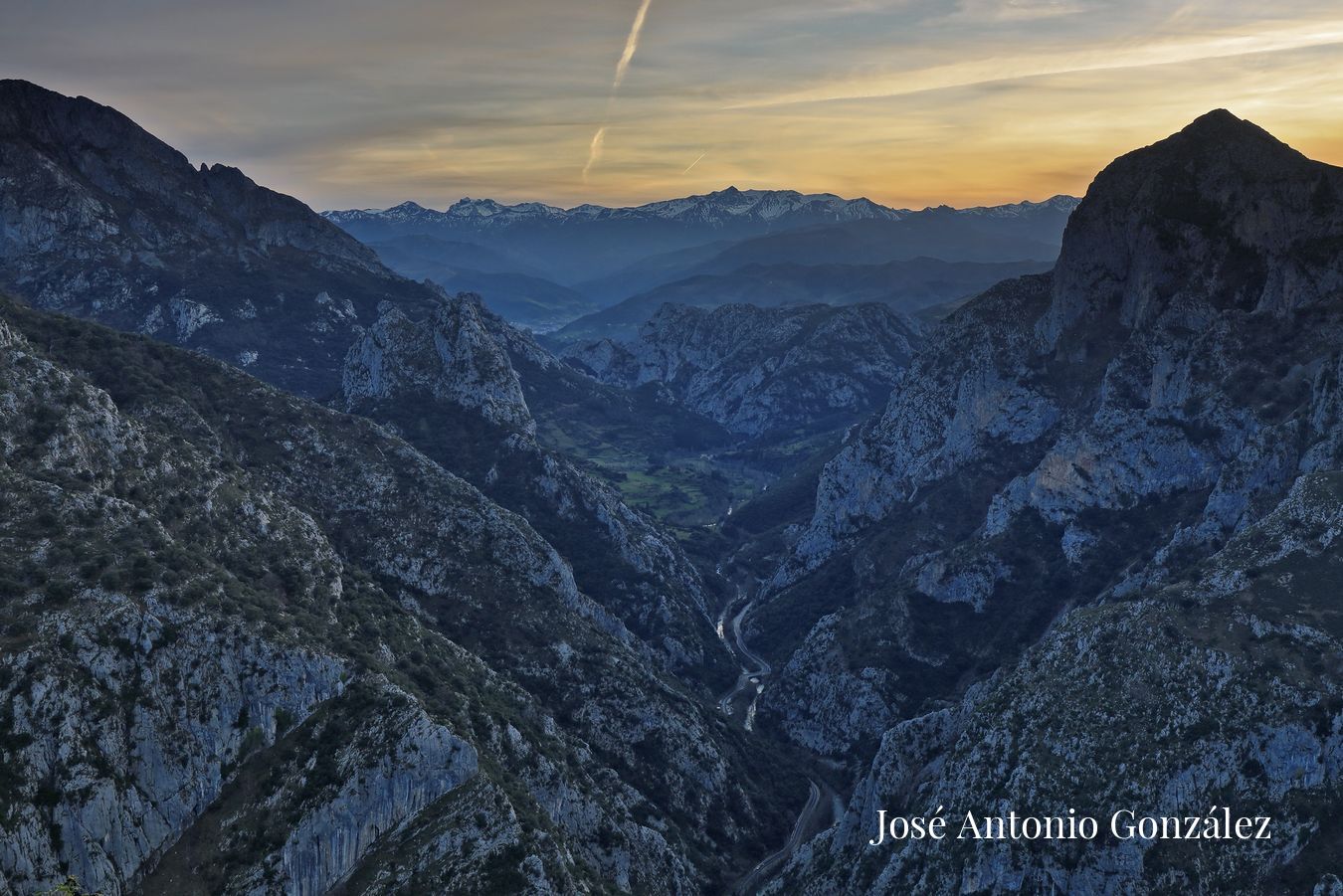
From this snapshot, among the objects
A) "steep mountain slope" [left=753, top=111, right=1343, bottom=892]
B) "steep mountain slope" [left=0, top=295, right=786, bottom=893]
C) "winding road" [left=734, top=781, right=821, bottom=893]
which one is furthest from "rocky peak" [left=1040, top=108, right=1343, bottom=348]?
"steep mountain slope" [left=0, top=295, right=786, bottom=893]

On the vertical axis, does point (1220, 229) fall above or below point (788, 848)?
above

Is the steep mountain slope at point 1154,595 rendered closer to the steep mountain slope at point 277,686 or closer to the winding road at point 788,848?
the winding road at point 788,848

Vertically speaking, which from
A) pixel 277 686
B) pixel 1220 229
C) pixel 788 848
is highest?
pixel 1220 229

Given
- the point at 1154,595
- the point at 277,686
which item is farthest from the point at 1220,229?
the point at 277,686

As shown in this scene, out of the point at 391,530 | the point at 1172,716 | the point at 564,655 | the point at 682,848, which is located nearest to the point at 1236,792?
the point at 1172,716

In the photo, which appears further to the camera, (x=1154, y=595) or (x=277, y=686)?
(x=1154, y=595)

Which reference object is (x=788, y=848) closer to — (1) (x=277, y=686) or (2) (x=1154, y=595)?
(2) (x=1154, y=595)

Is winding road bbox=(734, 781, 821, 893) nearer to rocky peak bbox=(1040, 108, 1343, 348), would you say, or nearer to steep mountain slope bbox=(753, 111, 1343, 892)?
steep mountain slope bbox=(753, 111, 1343, 892)

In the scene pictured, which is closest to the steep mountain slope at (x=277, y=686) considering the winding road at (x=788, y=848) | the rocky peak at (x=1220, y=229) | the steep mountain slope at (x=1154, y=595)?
the winding road at (x=788, y=848)
